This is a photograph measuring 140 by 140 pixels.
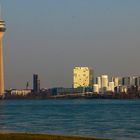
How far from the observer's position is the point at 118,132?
45.8m

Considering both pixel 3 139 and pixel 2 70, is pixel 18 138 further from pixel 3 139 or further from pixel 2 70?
pixel 2 70

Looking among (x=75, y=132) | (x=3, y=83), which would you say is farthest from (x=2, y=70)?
(x=75, y=132)

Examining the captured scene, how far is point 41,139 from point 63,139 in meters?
1.16

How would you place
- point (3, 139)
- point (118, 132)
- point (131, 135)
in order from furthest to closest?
point (118, 132) < point (131, 135) < point (3, 139)

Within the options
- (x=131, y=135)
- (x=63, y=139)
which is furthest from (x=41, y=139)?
(x=131, y=135)

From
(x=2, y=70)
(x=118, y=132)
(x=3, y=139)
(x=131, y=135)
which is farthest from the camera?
(x=2, y=70)

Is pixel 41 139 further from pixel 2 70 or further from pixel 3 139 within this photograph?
pixel 2 70

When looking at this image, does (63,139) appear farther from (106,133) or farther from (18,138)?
(106,133)

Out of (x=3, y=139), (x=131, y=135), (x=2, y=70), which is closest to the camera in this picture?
(x=3, y=139)

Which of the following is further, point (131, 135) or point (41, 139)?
point (131, 135)

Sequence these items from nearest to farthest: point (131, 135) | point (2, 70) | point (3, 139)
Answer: point (3, 139) < point (131, 135) < point (2, 70)

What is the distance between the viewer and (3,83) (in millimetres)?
199125

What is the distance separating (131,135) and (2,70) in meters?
158

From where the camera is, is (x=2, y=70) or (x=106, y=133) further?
(x=2, y=70)
